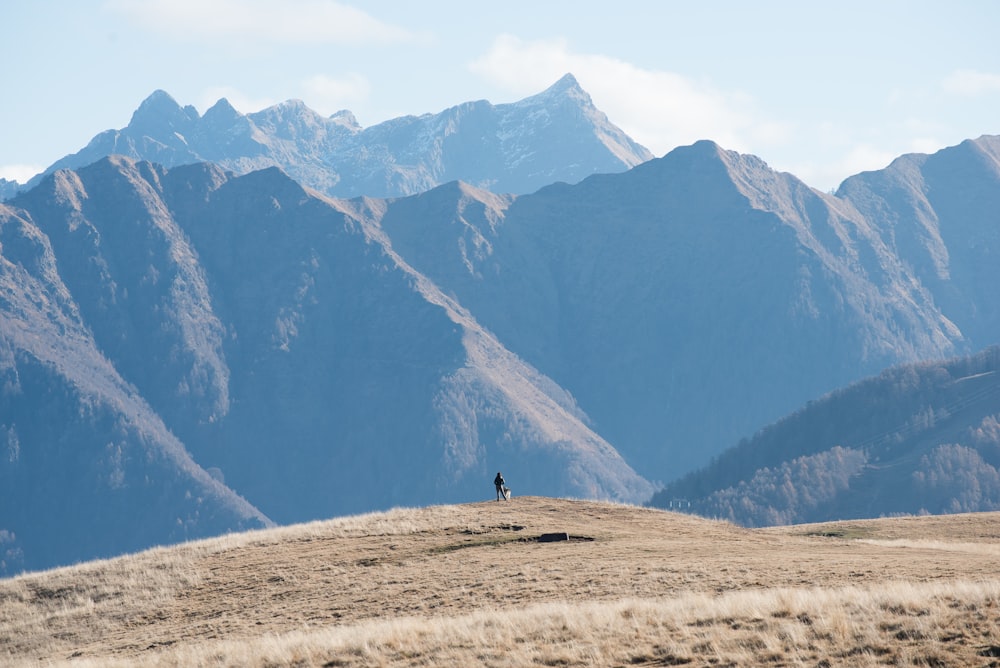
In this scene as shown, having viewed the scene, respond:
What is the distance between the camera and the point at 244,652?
116 feet

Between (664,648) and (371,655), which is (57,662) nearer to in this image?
(371,655)

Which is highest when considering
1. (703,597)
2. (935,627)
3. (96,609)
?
(96,609)

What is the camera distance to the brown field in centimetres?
3117

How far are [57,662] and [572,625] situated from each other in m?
18.1

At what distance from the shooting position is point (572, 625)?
33719 millimetres

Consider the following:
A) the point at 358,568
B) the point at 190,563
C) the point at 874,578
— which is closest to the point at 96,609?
the point at 190,563

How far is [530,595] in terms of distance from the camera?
40750 mm

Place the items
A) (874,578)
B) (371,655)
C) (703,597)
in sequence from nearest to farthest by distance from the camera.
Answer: (371,655) → (703,597) → (874,578)

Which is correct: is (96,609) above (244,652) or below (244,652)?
above

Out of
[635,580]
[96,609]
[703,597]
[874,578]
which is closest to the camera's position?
[703,597]

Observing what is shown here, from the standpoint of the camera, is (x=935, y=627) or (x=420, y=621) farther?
(x=420, y=621)

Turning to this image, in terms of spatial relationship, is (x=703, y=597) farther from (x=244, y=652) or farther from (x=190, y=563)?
(x=190, y=563)

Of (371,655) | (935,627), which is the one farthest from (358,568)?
(935,627)

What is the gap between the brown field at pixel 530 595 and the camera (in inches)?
1227
